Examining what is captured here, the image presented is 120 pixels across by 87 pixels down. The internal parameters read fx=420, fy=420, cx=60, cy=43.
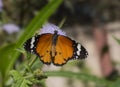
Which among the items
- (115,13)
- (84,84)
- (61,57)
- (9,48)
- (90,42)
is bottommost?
(61,57)

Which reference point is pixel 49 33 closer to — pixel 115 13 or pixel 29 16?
pixel 29 16

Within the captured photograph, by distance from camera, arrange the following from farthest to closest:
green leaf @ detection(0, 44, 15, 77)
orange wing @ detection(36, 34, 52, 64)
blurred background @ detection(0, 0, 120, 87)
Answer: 1. blurred background @ detection(0, 0, 120, 87)
2. green leaf @ detection(0, 44, 15, 77)
3. orange wing @ detection(36, 34, 52, 64)

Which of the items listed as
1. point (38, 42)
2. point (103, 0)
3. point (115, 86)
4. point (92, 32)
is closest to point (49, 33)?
point (38, 42)

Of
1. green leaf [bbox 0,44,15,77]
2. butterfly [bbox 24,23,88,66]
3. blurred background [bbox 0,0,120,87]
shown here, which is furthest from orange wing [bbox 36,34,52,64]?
blurred background [bbox 0,0,120,87]

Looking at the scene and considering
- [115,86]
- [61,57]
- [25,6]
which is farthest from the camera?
[25,6]

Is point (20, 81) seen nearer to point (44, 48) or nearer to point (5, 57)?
point (44, 48)

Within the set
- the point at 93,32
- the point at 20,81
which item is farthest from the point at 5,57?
the point at 93,32

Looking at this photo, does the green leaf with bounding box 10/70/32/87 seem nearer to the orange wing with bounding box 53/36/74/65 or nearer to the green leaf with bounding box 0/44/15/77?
Result: the orange wing with bounding box 53/36/74/65
